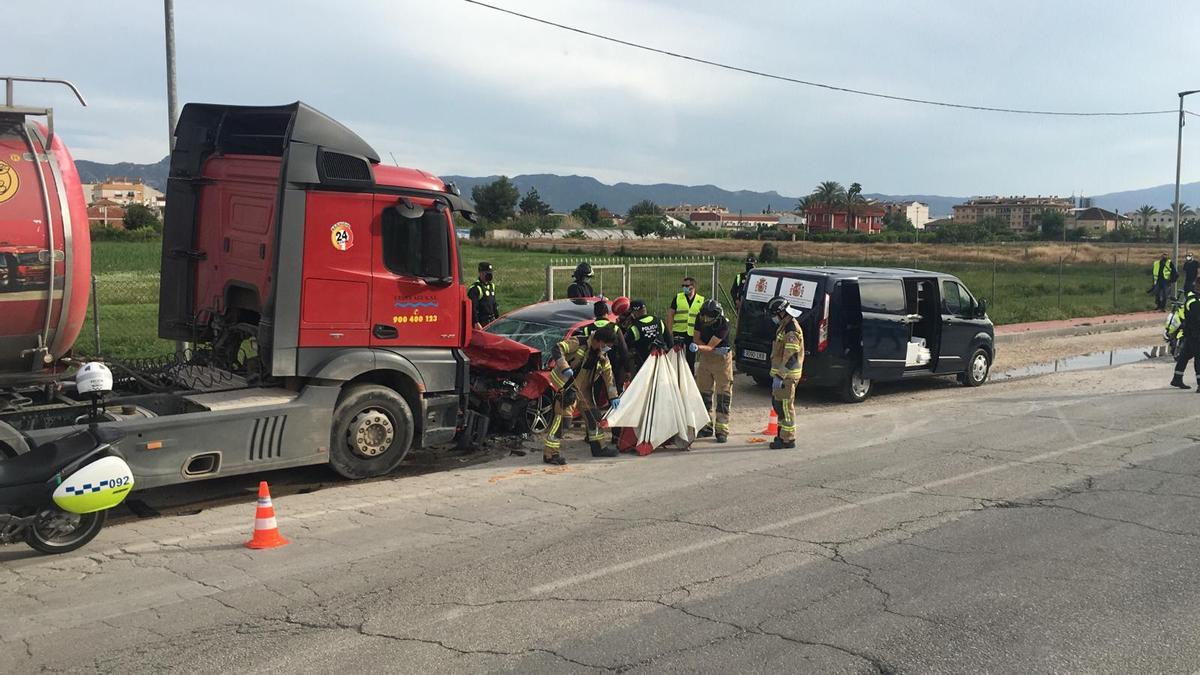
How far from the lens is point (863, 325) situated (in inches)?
495

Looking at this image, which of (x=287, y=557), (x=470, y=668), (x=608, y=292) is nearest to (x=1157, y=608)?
(x=470, y=668)

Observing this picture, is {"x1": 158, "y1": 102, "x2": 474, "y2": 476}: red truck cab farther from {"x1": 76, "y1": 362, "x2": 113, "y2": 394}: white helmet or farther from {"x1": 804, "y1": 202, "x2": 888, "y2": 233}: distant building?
{"x1": 804, "y1": 202, "x2": 888, "y2": 233}: distant building

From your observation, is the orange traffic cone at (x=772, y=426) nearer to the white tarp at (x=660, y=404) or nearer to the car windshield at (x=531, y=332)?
the white tarp at (x=660, y=404)

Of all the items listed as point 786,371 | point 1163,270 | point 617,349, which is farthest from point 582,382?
point 1163,270

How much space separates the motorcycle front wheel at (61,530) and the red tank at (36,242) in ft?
4.78

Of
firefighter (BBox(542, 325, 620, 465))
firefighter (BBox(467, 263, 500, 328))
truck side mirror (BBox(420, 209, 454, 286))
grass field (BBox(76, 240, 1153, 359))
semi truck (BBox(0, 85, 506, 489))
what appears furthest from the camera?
grass field (BBox(76, 240, 1153, 359))

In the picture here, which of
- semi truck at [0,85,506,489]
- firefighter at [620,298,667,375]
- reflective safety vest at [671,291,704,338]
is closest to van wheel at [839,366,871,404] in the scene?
reflective safety vest at [671,291,704,338]

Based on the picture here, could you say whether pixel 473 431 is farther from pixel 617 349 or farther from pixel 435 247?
pixel 435 247

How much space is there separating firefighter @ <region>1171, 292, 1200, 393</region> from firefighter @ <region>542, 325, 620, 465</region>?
9647 millimetres

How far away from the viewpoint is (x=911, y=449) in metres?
9.80

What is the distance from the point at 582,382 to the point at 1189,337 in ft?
33.1

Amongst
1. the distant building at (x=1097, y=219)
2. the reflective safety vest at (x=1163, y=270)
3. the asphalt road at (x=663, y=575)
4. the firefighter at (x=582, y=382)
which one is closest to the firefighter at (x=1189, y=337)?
the asphalt road at (x=663, y=575)

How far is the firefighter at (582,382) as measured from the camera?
908 cm

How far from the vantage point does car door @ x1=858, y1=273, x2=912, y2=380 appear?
12695 mm
